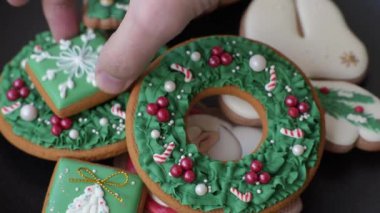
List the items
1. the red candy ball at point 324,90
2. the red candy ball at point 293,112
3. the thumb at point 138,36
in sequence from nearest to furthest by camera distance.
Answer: the thumb at point 138,36, the red candy ball at point 293,112, the red candy ball at point 324,90

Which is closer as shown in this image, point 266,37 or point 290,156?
point 290,156

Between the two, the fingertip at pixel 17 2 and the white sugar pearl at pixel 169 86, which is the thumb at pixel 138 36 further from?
the fingertip at pixel 17 2

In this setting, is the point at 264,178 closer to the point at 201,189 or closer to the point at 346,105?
the point at 201,189

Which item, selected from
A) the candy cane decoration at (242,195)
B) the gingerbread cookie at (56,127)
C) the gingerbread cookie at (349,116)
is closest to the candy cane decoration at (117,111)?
the gingerbread cookie at (56,127)

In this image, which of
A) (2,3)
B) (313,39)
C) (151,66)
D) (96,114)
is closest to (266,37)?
(313,39)

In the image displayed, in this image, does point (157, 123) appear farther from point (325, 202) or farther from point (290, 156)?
point (325, 202)

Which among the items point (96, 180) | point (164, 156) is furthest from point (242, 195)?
point (96, 180)
